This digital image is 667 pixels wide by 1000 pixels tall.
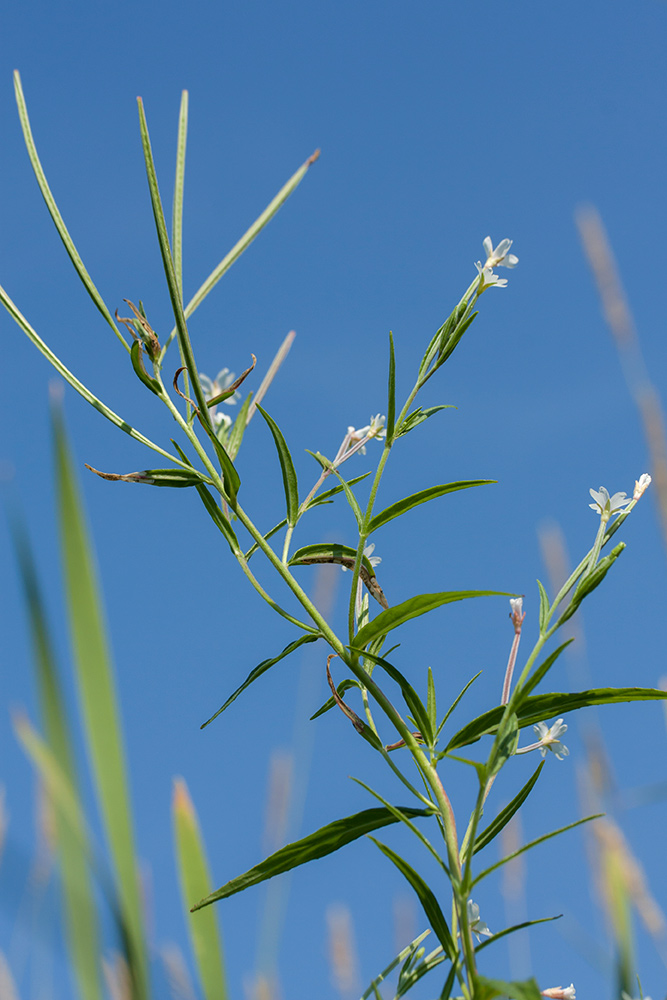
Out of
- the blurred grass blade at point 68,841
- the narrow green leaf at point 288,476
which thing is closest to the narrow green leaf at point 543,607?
the narrow green leaf at point 288,476

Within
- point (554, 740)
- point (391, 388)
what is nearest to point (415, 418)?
point (391, 388)

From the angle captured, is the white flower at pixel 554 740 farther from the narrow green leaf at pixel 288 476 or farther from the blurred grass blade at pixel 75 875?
the blurred grass blade at pixel 75 875

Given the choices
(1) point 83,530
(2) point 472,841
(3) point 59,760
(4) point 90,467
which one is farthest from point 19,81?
(2) point 472,841

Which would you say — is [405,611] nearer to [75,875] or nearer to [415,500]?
[415,500]

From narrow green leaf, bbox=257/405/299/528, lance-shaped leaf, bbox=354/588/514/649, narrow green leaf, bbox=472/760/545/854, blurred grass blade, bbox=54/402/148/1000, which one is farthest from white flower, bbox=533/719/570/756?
blurred grass blade, bbox=54/402/148/1000

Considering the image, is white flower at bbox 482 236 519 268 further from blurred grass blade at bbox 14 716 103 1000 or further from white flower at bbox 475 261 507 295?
blurred grass blade at bbox 14 716 103 1000

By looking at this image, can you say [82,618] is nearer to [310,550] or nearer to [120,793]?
[120,793]
